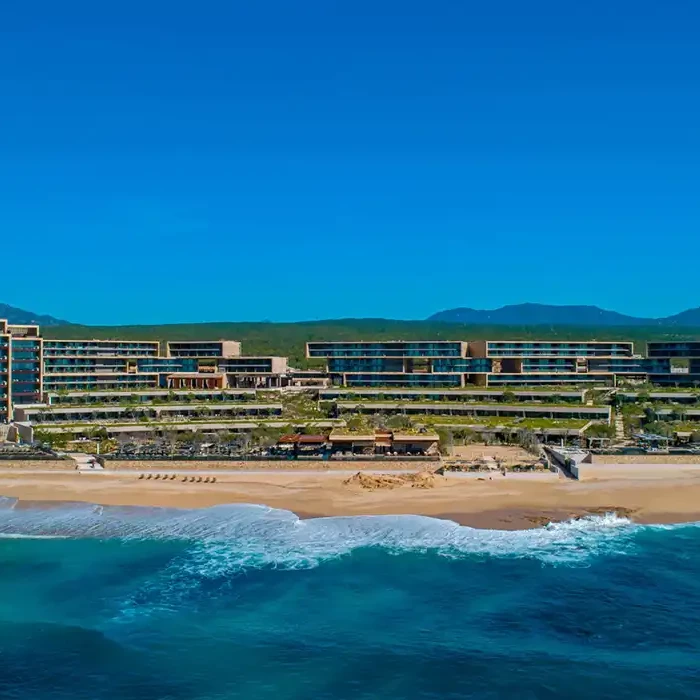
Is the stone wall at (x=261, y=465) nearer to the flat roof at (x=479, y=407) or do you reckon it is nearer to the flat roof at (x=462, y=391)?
the flat roof at (x=479, y=407)

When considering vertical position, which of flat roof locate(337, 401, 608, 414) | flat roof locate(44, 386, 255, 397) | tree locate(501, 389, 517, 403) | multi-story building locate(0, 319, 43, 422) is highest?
multi-story building locate(0, 319, 43, 422)

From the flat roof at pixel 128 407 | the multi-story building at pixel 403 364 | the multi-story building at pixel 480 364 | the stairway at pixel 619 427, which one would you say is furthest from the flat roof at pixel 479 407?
the multi-story building at pixel 403 364

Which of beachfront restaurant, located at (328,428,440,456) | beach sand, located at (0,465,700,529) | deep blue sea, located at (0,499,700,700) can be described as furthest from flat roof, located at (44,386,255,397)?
deep blue sea, located at (0,499,700,700)

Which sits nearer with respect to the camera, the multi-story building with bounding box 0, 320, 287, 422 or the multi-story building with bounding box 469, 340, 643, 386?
the multi-story building with bounding box 0, 320, 287, 422

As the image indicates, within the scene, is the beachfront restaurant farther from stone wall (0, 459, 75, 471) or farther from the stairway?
the stairway

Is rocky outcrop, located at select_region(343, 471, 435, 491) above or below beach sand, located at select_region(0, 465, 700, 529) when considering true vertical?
above

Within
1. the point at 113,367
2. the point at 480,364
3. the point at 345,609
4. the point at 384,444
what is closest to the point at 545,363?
the point at 480,364

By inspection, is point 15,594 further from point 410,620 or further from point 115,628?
point 410,620

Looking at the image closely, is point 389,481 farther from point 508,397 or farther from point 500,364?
point 500,364
